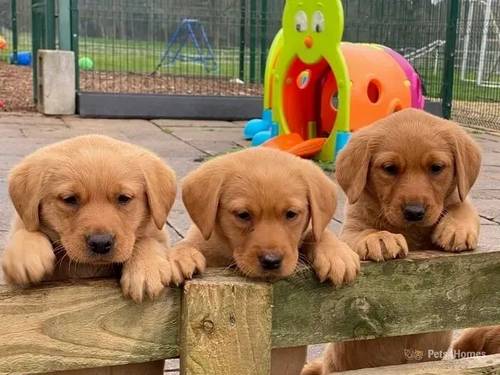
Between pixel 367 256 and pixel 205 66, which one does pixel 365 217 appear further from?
pixel 205 66

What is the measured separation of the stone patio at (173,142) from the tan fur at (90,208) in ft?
8.96

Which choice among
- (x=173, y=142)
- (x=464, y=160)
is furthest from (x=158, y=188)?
(x=173, y=142)

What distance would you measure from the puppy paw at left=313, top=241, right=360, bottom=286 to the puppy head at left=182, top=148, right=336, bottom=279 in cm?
15

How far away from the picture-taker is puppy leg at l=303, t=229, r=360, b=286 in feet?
8.97

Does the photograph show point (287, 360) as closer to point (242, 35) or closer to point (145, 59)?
point (242, 35)

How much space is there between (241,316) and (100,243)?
0.57 metres

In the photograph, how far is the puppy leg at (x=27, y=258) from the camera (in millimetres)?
2473

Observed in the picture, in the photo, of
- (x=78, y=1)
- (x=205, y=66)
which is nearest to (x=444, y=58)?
(x=205, y=66)

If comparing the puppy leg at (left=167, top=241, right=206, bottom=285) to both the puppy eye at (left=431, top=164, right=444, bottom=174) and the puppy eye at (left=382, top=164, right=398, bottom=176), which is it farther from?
the puppy eye at (left=431, top=164, right=444, bottom=174)

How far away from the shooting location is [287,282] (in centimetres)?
272

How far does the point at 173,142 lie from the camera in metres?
10.9

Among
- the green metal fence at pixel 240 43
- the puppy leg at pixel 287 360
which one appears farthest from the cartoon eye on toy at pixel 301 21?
the puppy leg at pixel 287 360

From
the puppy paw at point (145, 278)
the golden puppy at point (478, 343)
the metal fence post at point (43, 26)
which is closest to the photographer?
the puppy paw at point (145, 278)

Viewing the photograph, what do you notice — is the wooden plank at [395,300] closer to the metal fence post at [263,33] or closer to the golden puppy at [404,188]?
the golden puppy at [404,188]
